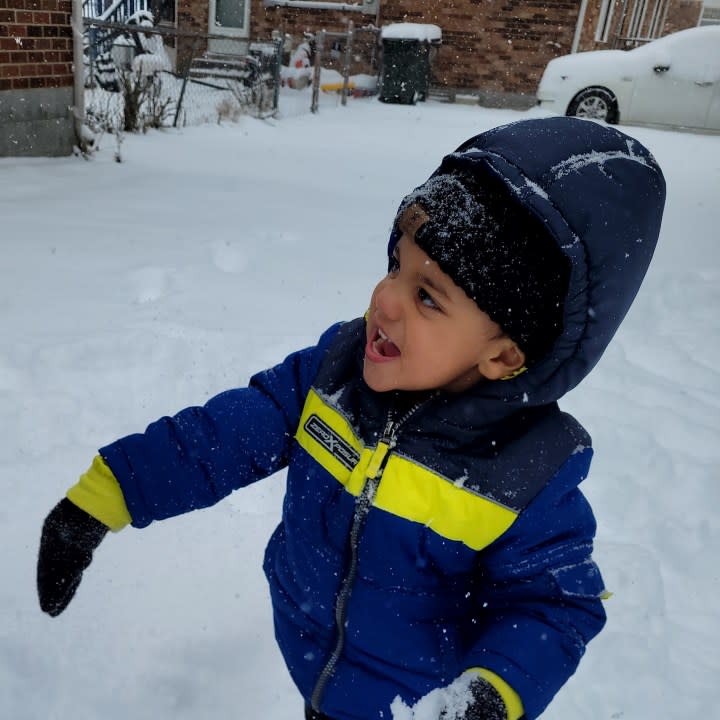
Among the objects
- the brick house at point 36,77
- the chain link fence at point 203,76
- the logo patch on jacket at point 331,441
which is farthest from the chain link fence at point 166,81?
the logo patch on jacket at point 331,441

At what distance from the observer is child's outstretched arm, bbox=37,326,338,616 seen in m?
1.30

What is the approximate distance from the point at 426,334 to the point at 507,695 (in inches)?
21.9

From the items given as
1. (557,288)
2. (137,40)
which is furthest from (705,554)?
(137,40)

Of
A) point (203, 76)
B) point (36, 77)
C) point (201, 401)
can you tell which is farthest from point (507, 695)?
point (203, 76)

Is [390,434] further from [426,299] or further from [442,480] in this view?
[426,299]

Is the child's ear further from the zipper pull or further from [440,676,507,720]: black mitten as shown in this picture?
[440,676,507,720]: black mitten

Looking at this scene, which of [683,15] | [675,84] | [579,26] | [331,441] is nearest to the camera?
[331,441]

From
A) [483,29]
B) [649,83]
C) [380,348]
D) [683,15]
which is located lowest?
[380,348]

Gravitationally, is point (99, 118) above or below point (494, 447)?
below

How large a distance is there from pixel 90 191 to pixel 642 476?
413 centimetres

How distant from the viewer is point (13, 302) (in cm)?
326

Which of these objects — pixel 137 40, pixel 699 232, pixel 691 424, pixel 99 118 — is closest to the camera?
pixel 691 424

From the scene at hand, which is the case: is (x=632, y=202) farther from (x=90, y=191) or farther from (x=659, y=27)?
(x=659, y=27)

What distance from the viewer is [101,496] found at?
4.25 feet
